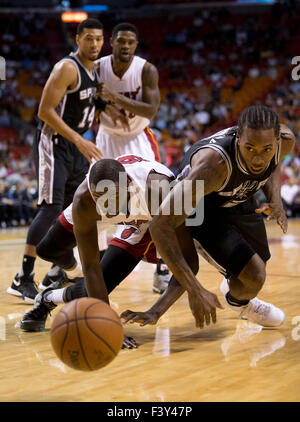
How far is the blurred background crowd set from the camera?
18.6 metres

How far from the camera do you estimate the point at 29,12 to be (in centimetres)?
2442

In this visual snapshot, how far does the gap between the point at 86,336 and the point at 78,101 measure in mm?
2875

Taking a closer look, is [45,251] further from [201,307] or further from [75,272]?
[201,307]

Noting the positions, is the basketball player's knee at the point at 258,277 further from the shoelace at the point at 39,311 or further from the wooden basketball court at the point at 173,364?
the shoelace at the point at 39,311

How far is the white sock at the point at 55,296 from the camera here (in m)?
3.83

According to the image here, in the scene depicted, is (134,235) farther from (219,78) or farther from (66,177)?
(219,78)

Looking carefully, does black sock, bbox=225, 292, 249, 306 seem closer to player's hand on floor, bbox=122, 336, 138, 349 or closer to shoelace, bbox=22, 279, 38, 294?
player's hand on floor, bbox=122, 336, 138, 349

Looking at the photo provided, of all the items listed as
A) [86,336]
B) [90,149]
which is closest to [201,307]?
[86,336]

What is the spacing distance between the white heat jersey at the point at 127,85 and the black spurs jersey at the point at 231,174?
1869mm

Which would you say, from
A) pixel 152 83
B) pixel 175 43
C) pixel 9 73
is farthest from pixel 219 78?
pixel 152 83

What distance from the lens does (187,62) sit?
23.0 meters

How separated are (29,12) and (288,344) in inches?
918

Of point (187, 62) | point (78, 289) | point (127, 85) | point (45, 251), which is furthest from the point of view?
point (187, 62)

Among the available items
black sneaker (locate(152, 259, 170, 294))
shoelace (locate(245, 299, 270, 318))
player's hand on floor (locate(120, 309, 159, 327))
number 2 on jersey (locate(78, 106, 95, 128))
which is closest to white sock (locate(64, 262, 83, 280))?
black sneaker (locate(152, 259, 170, 294))
